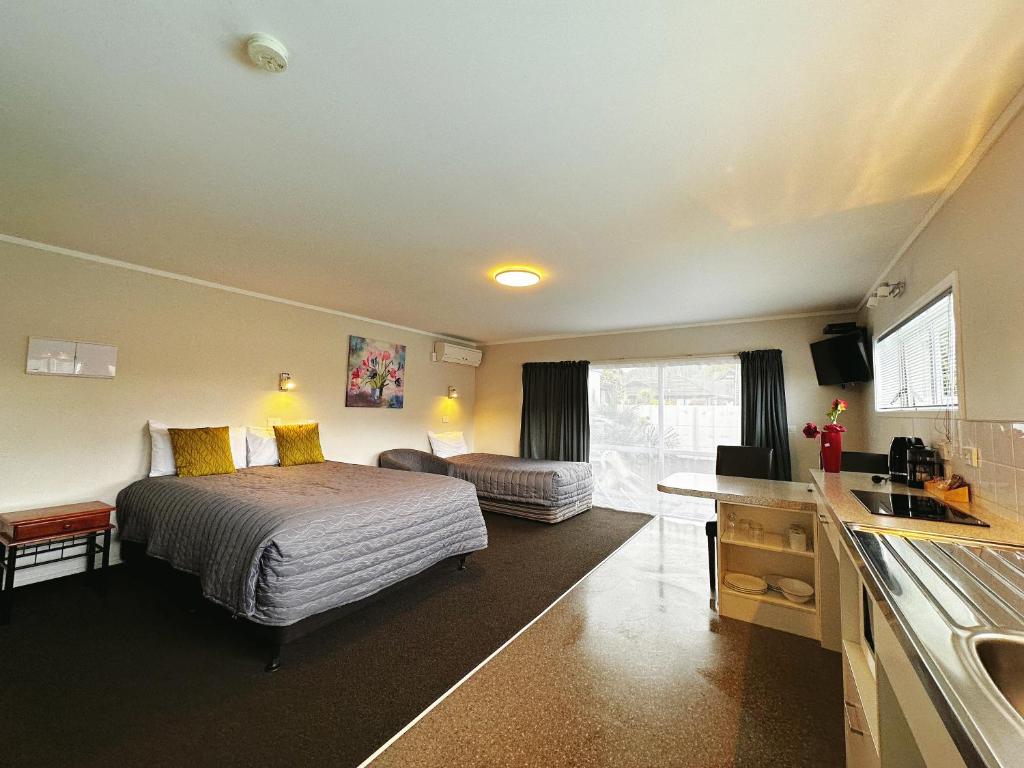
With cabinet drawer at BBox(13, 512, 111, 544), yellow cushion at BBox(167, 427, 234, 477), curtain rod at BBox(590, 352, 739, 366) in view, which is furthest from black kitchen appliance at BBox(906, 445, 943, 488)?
cabinet drawer at BBox(13, 512, 111, 544)

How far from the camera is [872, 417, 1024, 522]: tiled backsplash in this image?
1.51 metres

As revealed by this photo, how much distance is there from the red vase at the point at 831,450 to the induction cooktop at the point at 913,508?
2.34ft

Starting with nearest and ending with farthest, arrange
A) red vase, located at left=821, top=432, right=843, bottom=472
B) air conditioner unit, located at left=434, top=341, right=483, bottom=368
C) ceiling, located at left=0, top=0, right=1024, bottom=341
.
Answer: ceiling, located at left=0, top=0, right=1024, bottom=341 < red vase, located at left=821, top=432, right=843, bottom=472 < air conditioner unit, located at left=434, top=341, right=483, bottom=368

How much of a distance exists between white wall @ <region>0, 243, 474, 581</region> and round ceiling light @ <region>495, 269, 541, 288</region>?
2.57 metres

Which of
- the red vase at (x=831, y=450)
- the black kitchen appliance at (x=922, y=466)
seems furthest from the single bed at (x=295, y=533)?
the black kitchen appliance at (x=922, y=466)

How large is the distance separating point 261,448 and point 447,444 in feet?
8.50

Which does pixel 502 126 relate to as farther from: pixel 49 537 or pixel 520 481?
pixel 520 481

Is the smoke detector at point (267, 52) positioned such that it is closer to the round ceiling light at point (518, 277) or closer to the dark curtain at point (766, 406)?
the round ceiling light at point (518, 277)

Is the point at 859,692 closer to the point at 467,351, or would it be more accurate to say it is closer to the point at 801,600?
the point at 801,600

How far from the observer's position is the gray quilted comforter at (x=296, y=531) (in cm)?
210

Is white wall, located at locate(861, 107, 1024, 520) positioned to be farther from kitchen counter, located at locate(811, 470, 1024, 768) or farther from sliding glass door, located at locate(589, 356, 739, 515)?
sliding glass door, located at locate(589, 356, 739, 515)

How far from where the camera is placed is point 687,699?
6.20 ft

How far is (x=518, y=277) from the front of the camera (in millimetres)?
3256

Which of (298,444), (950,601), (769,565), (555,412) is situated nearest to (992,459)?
(950,601)
